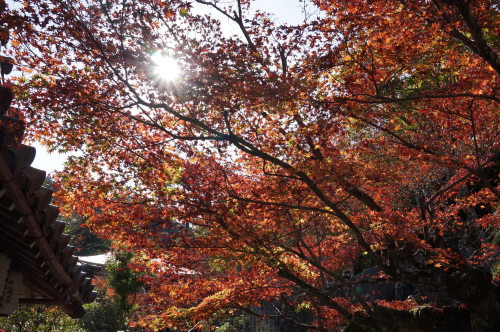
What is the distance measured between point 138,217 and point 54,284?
2.61 meters

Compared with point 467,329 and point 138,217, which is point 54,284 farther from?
point 467,329

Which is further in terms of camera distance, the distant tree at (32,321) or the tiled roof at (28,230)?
the distant tree at (32,321)

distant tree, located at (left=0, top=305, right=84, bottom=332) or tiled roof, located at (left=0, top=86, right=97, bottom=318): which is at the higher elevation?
tiled roof, located at (left=0, top=86, right=97, bottom=318)

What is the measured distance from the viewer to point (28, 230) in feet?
13.5

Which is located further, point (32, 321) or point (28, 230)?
point (32, 321)

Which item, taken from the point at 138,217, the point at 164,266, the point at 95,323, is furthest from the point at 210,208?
the point at 95,323

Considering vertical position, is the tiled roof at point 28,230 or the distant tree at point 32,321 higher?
the tiled roof at point 28,230

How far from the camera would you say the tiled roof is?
3.17m

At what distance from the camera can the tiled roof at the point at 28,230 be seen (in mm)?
3172

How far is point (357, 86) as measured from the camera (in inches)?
299

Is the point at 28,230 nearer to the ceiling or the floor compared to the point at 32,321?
nearer to the ceiling

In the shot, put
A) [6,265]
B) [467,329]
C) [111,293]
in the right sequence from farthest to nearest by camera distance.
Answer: [111,293], [467,329], [6,265]

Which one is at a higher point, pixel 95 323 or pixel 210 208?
pixel 210 208

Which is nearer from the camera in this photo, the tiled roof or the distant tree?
the tiled roof
